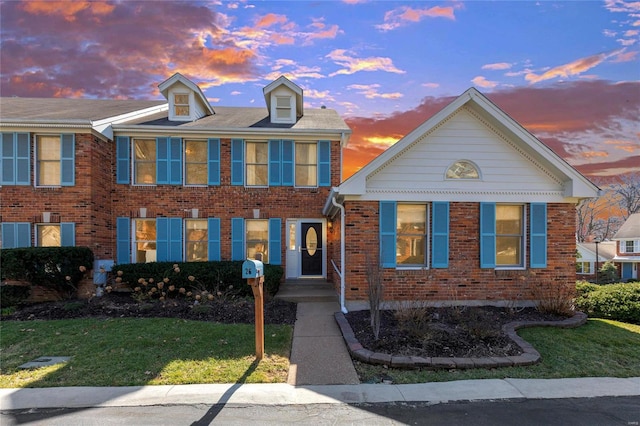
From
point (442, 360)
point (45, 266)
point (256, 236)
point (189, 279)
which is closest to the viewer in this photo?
point (442, 360)

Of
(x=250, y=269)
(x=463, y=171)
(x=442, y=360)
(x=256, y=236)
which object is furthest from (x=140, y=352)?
(x=463, y=171)

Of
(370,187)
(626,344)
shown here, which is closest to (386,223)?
(370,187)

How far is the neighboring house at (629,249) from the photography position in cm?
3142

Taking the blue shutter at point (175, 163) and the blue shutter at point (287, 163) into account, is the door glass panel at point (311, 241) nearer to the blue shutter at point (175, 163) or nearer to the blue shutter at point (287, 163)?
the blue shutter at point (287, 163)

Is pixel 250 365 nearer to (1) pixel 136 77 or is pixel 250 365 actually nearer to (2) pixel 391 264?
(2) pixel 391 264

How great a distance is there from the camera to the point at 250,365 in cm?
542

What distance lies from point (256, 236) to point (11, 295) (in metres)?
7.42

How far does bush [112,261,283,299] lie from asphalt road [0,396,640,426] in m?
5.61

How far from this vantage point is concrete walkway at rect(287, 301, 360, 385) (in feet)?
16.5

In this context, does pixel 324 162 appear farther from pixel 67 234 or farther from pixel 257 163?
pixel 67 234

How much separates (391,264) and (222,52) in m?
10.6

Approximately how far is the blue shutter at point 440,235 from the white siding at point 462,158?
47cm

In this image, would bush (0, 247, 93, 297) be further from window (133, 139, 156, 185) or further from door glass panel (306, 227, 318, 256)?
door glass panel (306, 227, 318, 256)

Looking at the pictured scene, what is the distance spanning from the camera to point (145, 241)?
39.7 ft
